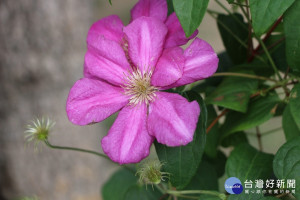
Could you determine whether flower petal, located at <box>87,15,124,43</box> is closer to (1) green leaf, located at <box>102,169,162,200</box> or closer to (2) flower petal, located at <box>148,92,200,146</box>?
(2) flower petal, located at <box>148,92,200,146</box>

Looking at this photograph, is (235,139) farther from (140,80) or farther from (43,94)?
(43,94)

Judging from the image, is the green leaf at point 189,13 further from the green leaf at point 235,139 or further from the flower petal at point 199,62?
the green leaf at point 235,139

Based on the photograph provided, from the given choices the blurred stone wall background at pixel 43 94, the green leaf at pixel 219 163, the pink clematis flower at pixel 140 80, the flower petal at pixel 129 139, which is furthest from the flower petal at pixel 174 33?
the blurred stone wall background at pixel 43 94

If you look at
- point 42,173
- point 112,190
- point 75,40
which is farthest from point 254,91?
point 42,173

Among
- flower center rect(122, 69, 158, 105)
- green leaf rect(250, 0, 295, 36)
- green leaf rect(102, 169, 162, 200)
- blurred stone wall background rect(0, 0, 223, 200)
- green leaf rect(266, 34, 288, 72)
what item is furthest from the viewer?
blurred stone wall background rect(0, 0, 223, 200)

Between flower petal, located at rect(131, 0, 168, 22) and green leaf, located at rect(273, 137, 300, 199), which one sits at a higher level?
flower petal, located at rect(131, 0, 168, 22)

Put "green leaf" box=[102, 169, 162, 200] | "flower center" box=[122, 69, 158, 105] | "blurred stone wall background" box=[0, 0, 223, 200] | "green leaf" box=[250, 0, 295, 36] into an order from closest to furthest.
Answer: "green leaf" box=[250, 0, 295, 36] → "flower center" box=[122, 69, 158, 105] → "green leaf" box=[102, 169, 162, 200] → "blurred stone wall background" box=[0, 0, 223, 200]

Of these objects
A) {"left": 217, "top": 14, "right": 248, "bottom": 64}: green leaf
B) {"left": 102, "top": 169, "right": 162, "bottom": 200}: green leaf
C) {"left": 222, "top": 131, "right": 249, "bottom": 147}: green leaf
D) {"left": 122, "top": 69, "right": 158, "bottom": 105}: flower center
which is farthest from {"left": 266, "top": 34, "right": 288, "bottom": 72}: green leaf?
{"left": 102, "top": 169, "right": 162, "bottom": 200}: green leaf
